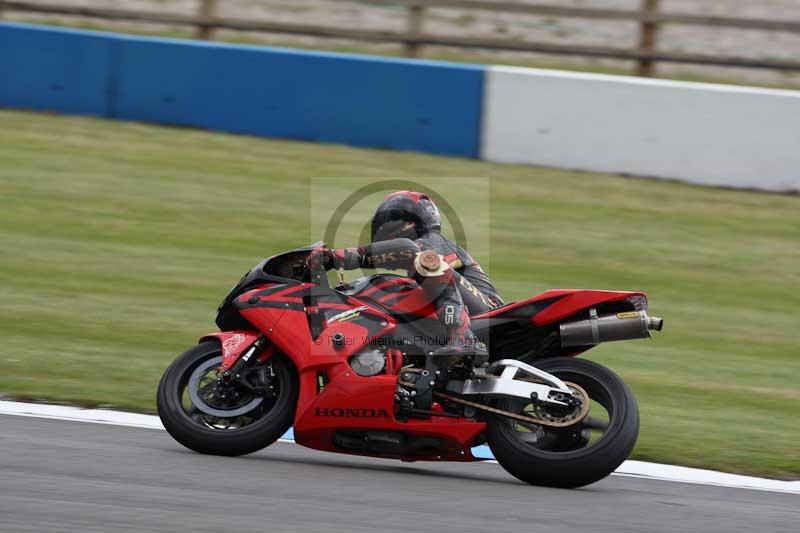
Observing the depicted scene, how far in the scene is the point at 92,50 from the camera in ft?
48.9

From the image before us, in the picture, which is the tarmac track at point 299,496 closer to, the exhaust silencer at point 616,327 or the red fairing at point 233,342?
the red fairing at point 233,342

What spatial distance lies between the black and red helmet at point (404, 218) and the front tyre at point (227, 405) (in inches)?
30.8

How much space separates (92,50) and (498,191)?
5.12m

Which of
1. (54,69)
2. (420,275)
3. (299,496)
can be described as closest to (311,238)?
(420,275)

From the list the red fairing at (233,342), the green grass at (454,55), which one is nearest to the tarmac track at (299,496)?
the red fairing at (233,342)

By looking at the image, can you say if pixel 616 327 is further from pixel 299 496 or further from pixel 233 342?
pixel 233 342

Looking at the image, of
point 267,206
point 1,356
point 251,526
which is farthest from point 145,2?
point 251,526

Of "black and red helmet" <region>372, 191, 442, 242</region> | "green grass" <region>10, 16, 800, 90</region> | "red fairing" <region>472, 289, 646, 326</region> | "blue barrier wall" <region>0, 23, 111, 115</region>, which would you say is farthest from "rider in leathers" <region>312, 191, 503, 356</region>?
"green grass" <region>10, 16, 800, 90</region>

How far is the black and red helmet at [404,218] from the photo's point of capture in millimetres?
6094

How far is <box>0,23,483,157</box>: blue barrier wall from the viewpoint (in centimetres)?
1438

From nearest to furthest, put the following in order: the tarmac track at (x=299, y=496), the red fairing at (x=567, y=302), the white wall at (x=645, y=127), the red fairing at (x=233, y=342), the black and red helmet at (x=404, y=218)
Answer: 1. the tarmac track at (x=299, y=496)
2. the red fairing at (x=567, y=302)
3. the red fairing at (x=233, y=342)
4. the black and red helmet at (x=404, y=218)
5. the white wall at (x=645, y=127)

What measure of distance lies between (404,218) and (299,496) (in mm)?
1461

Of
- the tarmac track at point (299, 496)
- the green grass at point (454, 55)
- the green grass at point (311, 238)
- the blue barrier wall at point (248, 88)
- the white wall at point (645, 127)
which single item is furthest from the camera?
the green grass at point (454, 55)

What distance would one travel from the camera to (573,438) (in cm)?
578
